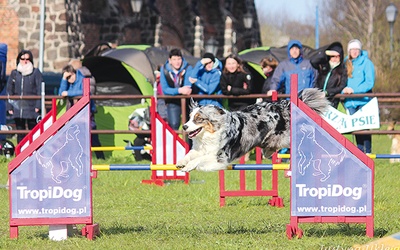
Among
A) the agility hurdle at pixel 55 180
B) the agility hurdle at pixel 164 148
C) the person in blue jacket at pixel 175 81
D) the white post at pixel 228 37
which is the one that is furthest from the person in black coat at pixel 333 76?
the white post at pixel 228 37

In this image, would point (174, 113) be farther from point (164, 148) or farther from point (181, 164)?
point (181, 164)

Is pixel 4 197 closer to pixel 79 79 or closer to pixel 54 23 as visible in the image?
pixel 79 79

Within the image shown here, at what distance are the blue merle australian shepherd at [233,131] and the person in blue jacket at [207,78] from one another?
518cm

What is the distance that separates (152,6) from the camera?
36.8m

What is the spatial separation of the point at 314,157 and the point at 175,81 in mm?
7760

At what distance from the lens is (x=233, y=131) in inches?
380

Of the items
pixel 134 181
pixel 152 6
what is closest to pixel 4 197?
pixel 134 181

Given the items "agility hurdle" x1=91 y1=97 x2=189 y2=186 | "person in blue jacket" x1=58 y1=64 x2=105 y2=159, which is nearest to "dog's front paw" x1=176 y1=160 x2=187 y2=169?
"agility hurdle" x1=91 y1=97 x2=189 y2=186

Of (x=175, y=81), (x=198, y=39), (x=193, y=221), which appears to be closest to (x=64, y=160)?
(x=193, y=221)

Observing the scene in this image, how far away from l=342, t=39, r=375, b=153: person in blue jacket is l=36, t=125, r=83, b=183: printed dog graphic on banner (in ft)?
24.8

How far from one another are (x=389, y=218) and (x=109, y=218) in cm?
294

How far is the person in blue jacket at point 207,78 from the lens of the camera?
1535 cm

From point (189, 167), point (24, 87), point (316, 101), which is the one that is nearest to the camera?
point (189, 167)

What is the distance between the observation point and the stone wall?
27984 mm
